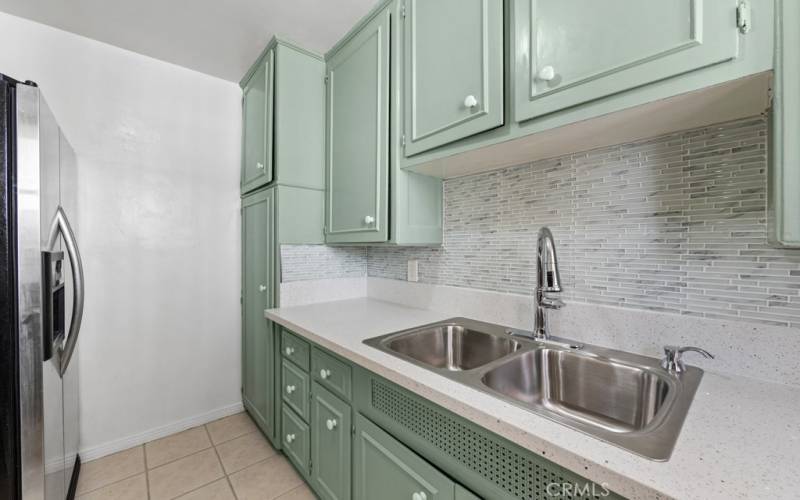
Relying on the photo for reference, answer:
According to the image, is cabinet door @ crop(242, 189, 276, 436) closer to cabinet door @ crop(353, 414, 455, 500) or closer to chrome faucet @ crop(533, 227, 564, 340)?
cabinet door @ crop(353, 414, 455, 500)

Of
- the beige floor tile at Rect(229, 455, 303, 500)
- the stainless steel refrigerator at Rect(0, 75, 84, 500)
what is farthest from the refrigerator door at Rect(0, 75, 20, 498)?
the beige floor tile at Rect(229, 455, 303, 500)

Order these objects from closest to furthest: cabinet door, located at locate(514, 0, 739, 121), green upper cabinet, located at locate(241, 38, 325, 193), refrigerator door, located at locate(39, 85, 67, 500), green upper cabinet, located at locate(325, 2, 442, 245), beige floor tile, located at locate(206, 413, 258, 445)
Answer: cabinet door, located at locate(514, 0, 739, 121)
refrigerator door, located at locate(39, 85, 67, 500)
green upper cabinet, located at locate(325, 2, 442, 245)
green upper cabinet, located at locate(241, 38, 325, 193)
beige floor tile, located at locate(206, 413, 258, 445)

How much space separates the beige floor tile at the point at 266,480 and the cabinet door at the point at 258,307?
0.56 ft

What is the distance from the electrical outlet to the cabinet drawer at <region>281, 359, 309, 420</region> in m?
0.75

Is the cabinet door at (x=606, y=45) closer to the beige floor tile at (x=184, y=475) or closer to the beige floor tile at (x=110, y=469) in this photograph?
the beige floor tile at (x=184, y=475)

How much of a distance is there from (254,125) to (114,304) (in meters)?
1.39

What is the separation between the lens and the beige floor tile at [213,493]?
1.59 meters

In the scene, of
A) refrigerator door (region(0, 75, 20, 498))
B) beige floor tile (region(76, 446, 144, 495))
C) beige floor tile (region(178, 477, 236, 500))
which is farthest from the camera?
beige floor tile (region(76, 446, 144, 495))

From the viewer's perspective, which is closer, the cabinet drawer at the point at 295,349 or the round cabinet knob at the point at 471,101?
the round cabinet knob at the point at 471,101

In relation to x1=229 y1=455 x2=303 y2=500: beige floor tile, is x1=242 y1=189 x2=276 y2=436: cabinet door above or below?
above

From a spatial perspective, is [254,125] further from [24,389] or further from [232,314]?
[24,389]

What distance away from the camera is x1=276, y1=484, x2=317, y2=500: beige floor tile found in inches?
61.9

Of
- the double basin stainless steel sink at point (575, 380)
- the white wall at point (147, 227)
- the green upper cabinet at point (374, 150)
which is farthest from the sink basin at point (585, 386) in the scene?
the white wall at point (147, 227)

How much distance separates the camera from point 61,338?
1.31 m
